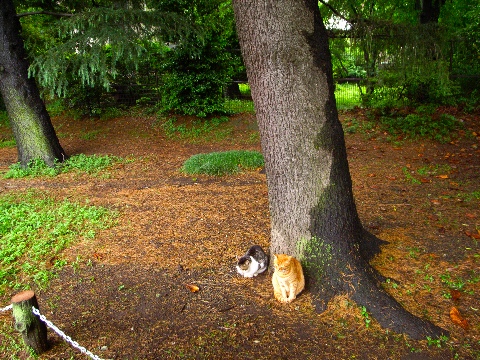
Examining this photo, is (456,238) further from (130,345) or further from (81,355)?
(81,355)

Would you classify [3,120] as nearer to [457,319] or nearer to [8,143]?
[8,143]

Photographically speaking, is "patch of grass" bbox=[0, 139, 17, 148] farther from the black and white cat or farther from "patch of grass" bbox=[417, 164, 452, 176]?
"patch of grass" bbox=[417, 164, 452, 176]

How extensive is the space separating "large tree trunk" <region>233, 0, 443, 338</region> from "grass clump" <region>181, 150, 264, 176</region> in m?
4.08

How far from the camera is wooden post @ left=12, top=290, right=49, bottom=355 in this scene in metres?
2.80

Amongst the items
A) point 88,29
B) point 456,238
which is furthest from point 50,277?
point 88,29

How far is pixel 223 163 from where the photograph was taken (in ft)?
25.5

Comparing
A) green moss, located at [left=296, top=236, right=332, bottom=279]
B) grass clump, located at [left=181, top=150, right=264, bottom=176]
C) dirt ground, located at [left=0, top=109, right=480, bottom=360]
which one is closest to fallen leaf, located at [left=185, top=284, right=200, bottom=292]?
dirt ground, located at [left=0, top=109, right=480, bottom=360]

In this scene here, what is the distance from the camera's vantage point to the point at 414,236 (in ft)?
15.1

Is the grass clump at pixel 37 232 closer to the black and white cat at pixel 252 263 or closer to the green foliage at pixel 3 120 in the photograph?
the black and white cat at pixel 252 263

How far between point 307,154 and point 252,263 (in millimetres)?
1336

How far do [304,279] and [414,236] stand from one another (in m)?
1.99

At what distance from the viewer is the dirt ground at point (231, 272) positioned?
9.73 ft

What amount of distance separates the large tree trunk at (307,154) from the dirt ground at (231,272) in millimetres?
230

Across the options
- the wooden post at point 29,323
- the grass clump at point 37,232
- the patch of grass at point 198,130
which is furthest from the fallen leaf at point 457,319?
the patch of grass at point 198,130
